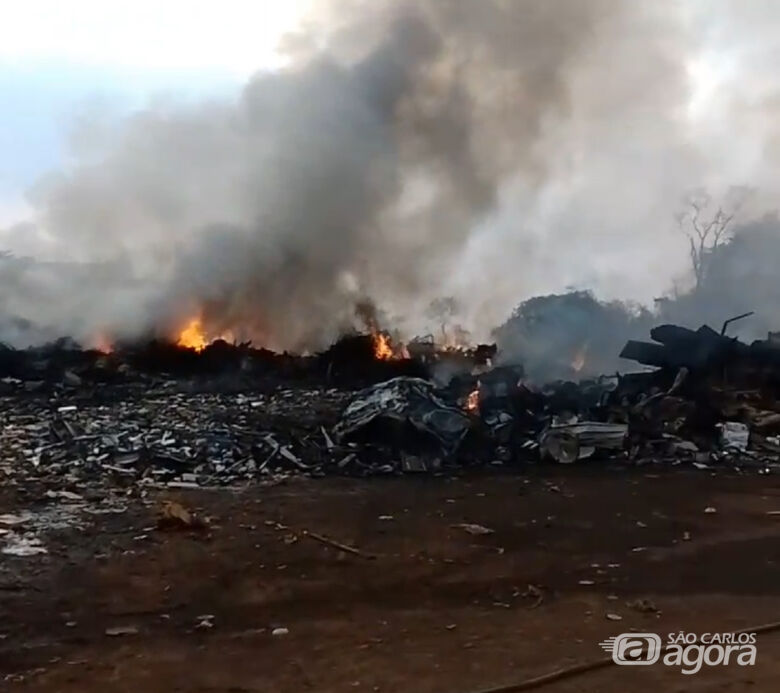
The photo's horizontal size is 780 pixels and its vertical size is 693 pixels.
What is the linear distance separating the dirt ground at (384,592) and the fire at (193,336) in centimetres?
908

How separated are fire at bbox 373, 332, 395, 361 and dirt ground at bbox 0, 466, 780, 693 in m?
9.24

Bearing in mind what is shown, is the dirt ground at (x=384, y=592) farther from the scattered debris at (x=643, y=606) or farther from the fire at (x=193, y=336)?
the fire at (x=193, y=336)

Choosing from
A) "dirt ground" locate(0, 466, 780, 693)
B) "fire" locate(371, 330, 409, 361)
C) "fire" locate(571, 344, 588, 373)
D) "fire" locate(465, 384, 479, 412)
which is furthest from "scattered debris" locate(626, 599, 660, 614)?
"fire" locate(371, 330, 409, 361)

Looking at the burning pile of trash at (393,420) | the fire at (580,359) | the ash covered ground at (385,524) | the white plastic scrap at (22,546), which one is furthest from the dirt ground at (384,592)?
the fire at (580,359)

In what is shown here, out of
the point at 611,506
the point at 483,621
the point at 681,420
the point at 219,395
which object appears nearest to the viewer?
the point at 483,621

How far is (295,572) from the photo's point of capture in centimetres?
588

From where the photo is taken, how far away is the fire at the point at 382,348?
17.9 m

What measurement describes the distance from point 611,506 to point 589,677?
442cm

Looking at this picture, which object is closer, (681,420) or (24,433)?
(24,433)

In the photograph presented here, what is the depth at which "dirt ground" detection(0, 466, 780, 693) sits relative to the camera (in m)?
4.14

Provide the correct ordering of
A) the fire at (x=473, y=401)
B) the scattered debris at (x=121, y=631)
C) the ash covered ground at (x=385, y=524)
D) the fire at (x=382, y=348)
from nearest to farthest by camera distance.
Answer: the ash covered ground at (x=385, y=524)
the scattered debris at (x=121, y=631)
the fire at (x=473, y=401)
the fire at (x=382, y=348)

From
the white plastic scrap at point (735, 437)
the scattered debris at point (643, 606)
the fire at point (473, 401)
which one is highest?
the fire at point (473, 401)

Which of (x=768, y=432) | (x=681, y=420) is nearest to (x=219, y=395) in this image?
(x=681, y=420)

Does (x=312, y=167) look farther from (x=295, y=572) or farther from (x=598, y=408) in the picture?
(x=295, y=572)
